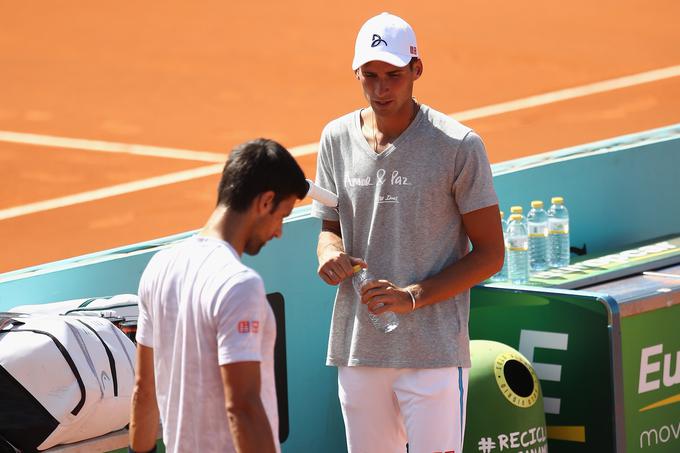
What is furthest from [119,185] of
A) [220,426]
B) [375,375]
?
[220,426]

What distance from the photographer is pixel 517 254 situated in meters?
5.63

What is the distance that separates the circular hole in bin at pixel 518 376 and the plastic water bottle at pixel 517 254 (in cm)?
66

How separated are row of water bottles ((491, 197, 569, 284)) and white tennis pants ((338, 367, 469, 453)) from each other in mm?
1782

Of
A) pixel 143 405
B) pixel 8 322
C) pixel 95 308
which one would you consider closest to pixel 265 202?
pixel 143 405

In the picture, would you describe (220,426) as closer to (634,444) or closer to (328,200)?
(328,200)

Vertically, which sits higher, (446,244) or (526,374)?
(446,244)

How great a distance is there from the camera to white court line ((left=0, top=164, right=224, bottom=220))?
824 centimetres

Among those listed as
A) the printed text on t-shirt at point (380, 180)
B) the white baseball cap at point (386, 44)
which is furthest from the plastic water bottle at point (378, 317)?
the white baseball cap at point (386, 44)

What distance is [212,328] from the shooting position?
270 centimetres

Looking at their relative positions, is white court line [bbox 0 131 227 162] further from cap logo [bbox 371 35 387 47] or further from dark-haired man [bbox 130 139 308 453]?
dark-haired man [bbox 130 139 308 453]

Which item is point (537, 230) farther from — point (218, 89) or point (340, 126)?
point (218, 89)

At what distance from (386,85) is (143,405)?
1.40m

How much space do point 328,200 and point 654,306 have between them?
2117 millimetres

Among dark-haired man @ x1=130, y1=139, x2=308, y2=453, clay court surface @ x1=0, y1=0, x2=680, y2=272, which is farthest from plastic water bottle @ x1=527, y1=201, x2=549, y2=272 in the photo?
dark-haired man @ x1=130, y1=139, x2=308, y2=453
